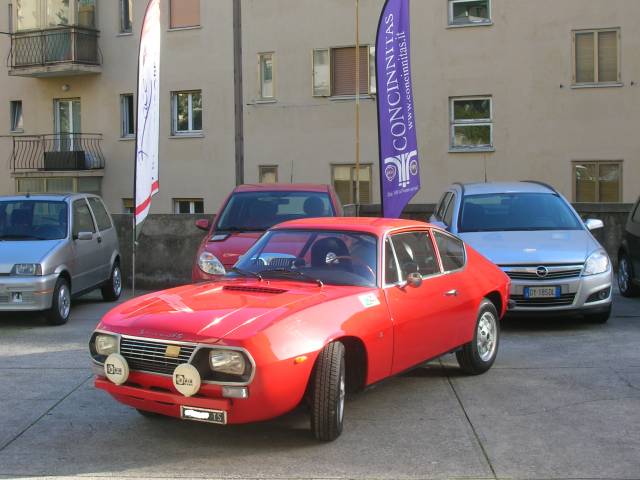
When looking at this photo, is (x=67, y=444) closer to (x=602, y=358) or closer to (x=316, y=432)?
(x=316, y=432)

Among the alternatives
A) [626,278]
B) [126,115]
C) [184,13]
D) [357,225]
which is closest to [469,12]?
[184,13]

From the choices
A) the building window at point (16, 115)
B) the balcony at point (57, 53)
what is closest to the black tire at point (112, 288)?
the balcony at point (57, 53)

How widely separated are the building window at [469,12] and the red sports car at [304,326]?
17.5 meters

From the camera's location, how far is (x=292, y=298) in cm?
600

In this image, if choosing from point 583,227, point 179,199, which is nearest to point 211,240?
point 583,227

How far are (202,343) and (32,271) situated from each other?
619 cm

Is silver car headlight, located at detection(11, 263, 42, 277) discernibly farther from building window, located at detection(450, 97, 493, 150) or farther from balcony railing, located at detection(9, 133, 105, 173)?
balcony railing, located at detection(9, 133, 105, 173)

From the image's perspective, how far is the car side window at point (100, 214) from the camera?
1337 cm

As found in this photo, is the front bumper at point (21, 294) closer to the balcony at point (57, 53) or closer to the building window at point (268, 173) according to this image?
the building window at point (268, 173)

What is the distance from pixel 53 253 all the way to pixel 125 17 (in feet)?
61.1

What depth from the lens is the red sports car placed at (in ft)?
17.5

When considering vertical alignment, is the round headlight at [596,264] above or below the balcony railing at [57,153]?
below

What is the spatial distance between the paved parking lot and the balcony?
21083 millimetres

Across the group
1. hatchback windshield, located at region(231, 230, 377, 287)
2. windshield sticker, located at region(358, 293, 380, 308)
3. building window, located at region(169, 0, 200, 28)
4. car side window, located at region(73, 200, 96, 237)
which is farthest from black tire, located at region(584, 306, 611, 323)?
building window, located at region(169, 0, 200, 28)
